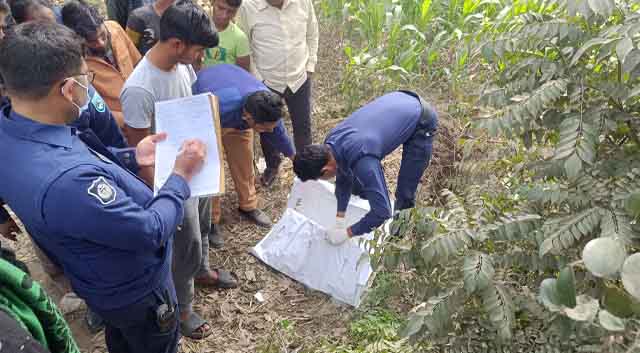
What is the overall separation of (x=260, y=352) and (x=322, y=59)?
3285 millimetres

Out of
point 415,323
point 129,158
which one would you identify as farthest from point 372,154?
point 415,323

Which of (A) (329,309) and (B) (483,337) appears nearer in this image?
(B) (483,337)

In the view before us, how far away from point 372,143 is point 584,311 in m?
1.72

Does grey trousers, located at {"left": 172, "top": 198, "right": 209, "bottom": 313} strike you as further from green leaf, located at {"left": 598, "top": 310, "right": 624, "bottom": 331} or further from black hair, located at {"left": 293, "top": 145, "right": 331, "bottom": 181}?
green leaf, located at {"left": 598, "top": 310, "right": 624, "bottom": 331}

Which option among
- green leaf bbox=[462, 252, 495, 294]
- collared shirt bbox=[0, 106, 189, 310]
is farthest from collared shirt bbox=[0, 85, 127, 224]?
green leaf bbox=[462, 252, 495, 294]

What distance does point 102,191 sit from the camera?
1.28m

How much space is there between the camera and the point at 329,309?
259 centimetres

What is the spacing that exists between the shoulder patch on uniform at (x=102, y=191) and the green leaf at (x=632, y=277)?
120 cm

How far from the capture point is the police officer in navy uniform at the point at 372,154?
2.28 meters

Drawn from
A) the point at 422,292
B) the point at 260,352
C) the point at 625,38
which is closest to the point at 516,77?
the point at 625,38

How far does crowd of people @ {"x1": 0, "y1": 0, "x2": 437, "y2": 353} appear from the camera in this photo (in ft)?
4.23

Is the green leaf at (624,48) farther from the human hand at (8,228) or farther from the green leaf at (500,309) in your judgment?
the human hand at (8,228)

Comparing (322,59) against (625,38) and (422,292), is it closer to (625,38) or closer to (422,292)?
(422,292)

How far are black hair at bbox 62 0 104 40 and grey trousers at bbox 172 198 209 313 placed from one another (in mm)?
1001
